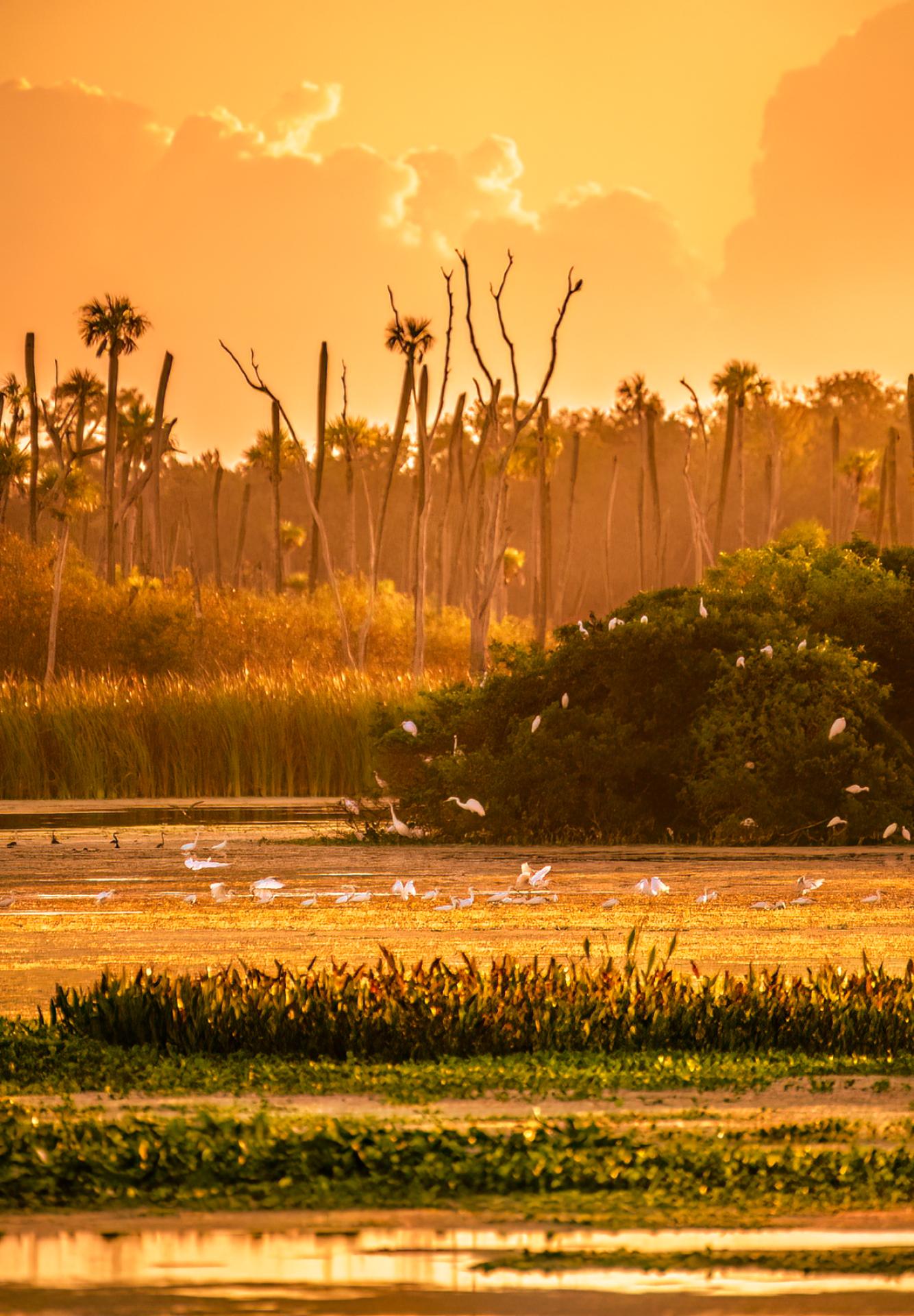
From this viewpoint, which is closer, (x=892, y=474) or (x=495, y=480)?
(x=495, y=480)

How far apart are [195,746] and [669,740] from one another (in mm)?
12050

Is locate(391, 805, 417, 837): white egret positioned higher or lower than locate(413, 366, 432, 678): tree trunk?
lower

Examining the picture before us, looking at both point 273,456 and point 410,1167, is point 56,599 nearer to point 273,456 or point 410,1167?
point 273,456

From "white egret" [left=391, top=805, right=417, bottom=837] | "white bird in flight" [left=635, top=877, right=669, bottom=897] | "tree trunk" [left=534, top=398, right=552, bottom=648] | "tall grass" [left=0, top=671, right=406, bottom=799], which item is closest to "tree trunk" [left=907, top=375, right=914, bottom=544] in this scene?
"tree trunk" [left=534, top=398, right=552, bottom=648]

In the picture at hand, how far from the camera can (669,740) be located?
2238 cm

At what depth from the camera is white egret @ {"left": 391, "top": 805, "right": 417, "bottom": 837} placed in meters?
22.3

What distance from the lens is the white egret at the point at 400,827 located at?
22.3 m

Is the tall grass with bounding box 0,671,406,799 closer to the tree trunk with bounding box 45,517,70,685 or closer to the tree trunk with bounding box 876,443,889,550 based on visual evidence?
the tree trunk with bounding box 45,517,70,685

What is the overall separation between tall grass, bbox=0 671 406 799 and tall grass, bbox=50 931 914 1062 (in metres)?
23.5

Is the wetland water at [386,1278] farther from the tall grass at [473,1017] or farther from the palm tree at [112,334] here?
the palm tree at [112,334]

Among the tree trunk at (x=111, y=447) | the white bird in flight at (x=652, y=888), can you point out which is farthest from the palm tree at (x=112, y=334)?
the white bird in flight at (x=652, y=888)

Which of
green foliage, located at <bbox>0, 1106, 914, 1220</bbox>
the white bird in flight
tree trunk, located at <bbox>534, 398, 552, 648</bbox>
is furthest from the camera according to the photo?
tree trunk, located at <bbox>534, 398, 552, 648</bbox>

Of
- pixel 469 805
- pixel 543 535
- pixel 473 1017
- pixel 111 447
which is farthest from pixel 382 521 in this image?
pixel 473 1017

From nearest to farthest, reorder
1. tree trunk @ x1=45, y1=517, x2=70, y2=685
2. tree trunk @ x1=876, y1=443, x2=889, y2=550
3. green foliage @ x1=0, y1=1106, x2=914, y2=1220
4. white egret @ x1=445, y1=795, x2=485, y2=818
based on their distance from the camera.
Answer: green foliage @ x1=0, y1=1106, x2=914, y2=1220
white egret @ x1=445, y1=795, x2=485, y2=818
tree trunk @ x1=45, y1=517, x2=70, y2=685
tree trunk @ x1=876, y1=443, x2=889, y2=550
